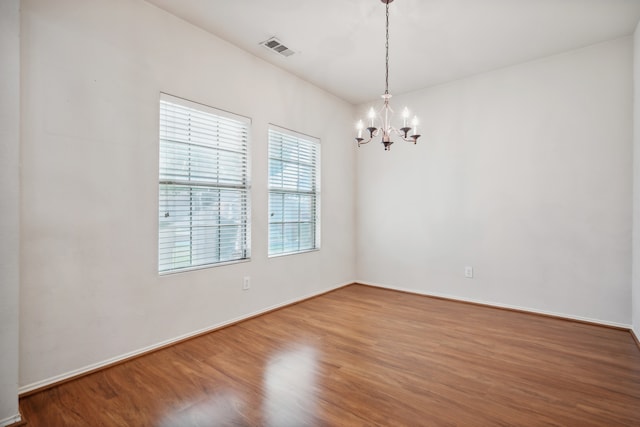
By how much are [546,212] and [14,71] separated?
4.74 metres

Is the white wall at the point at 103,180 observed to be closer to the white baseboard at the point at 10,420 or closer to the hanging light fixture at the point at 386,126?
the white baseboard at the point at 10,420

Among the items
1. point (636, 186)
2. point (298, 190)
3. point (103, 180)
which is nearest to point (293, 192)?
point (298, 190)

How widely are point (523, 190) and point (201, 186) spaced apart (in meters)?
3.63

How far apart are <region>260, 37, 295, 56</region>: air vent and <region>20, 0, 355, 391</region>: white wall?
321mm

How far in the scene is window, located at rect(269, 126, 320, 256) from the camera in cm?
382

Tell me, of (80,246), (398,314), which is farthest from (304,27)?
(398,314)

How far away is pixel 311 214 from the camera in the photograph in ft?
14.6

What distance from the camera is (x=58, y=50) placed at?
2.15 m

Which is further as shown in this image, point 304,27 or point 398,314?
point 398,314

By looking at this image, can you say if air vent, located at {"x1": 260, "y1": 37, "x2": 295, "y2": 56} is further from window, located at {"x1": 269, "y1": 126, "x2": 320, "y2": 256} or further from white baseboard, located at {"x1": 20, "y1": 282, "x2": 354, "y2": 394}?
white baseboard, located at {"x1": 20, "y1": 282, "x2": 354, "y2": 394}

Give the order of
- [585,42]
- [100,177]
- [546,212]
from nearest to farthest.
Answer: [100,177], [585,42], [546,212]

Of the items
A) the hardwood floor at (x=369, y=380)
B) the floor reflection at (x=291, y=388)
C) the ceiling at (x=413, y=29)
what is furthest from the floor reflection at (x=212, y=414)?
the ceiling at (x=413, y=29)

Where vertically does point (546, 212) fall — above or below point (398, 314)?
above

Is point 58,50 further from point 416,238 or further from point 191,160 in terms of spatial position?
point 416,238
